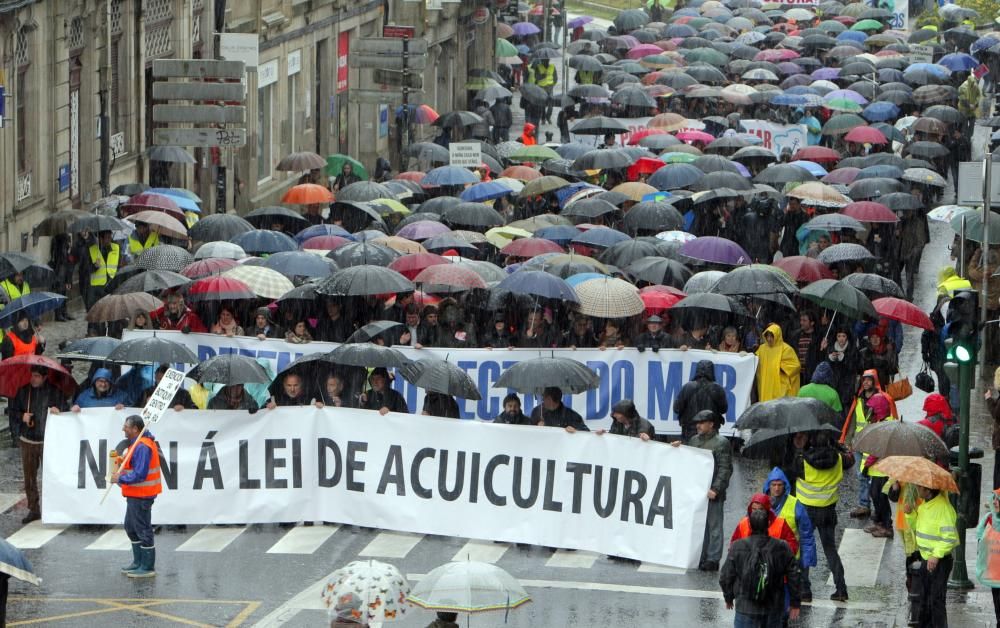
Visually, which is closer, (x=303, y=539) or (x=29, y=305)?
(x=303, y=539)

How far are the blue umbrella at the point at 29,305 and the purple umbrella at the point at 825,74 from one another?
30.1 m

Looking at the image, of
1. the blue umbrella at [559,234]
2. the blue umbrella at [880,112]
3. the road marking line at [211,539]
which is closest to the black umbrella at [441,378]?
the road marking line at [211,539]

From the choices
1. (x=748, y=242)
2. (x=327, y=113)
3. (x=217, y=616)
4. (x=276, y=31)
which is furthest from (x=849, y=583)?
(x=327, y=113)

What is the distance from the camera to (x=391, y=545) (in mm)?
17047

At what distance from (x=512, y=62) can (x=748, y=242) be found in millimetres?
37963

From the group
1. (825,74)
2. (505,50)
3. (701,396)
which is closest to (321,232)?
(701,396)

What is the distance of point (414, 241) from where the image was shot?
82.8 feet

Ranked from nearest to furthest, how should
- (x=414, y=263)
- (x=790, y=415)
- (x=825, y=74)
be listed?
(x=790, y=415) < (x=414, y=263) < (x=825, y=74)

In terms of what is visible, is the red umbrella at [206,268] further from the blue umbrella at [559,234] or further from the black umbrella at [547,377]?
the black umbrella at [547,377]

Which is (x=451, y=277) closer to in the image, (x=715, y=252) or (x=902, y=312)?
(x=715, y=252)

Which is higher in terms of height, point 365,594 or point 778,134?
point 778,134

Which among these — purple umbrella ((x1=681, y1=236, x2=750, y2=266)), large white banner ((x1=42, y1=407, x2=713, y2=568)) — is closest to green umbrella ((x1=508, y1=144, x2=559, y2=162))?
purple umbrella ((x1=681, y1=236, x2=750, y2=266))

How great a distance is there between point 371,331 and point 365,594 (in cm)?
900

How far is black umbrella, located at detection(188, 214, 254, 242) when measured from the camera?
25.4 metres
